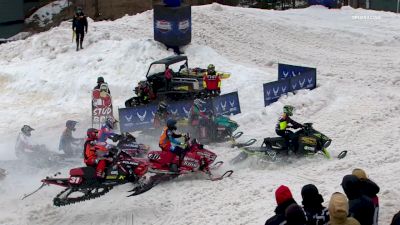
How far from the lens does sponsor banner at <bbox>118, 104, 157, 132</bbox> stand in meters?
19.1

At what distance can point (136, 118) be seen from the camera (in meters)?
19.2

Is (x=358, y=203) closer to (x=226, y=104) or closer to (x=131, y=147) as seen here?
(x=131, y=147)

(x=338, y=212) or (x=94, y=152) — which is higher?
(x=338, y=212)

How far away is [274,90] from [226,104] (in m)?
2.09

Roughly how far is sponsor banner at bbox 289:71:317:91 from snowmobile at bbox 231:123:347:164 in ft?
21.7

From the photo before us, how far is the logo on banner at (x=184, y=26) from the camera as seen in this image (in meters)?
26.9

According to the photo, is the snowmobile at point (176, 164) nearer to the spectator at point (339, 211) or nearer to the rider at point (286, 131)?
the rider at point (286, 131)

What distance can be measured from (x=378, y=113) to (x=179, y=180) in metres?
7.52

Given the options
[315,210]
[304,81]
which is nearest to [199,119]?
[304,81]

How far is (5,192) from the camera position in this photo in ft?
49.2

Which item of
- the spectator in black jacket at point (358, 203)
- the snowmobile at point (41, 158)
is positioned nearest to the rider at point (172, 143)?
the snowmobile at point (41, 158)

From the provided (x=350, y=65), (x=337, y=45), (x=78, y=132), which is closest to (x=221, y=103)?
(x=78, y=132)

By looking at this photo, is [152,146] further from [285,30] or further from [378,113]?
[285,30]

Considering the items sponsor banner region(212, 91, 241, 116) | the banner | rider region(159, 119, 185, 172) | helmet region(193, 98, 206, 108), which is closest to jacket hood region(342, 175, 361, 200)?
rider region(159, 119, 185, 172)
